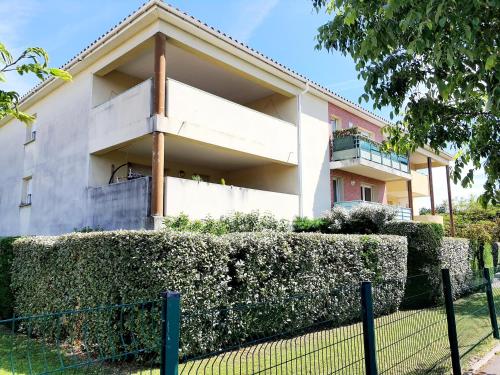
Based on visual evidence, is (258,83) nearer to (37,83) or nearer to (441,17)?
(37,83)

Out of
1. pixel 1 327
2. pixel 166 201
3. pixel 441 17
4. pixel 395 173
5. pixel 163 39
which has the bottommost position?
pixel 1 327

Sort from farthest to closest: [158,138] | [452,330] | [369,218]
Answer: [369,218] → [158,138] → [452,330]

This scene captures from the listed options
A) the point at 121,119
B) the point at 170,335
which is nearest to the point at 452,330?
the point at 170,335

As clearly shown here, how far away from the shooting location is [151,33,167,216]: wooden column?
11.6 m

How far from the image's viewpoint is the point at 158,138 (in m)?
12.2

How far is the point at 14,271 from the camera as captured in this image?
33.4ft

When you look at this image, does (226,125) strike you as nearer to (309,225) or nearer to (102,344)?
(309,225)

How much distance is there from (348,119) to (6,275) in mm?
16715

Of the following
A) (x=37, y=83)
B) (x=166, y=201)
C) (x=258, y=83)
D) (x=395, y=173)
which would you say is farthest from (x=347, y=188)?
(x=37, y=83)

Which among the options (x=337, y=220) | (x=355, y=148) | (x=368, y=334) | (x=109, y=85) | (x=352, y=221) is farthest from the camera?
(x=355, y=148)

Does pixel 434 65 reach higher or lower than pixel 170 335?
higher

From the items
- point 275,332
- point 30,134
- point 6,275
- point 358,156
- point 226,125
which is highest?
point 30,134

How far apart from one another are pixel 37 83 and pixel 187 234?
13613 mm

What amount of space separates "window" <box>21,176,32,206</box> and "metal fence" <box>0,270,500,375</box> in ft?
30.9
